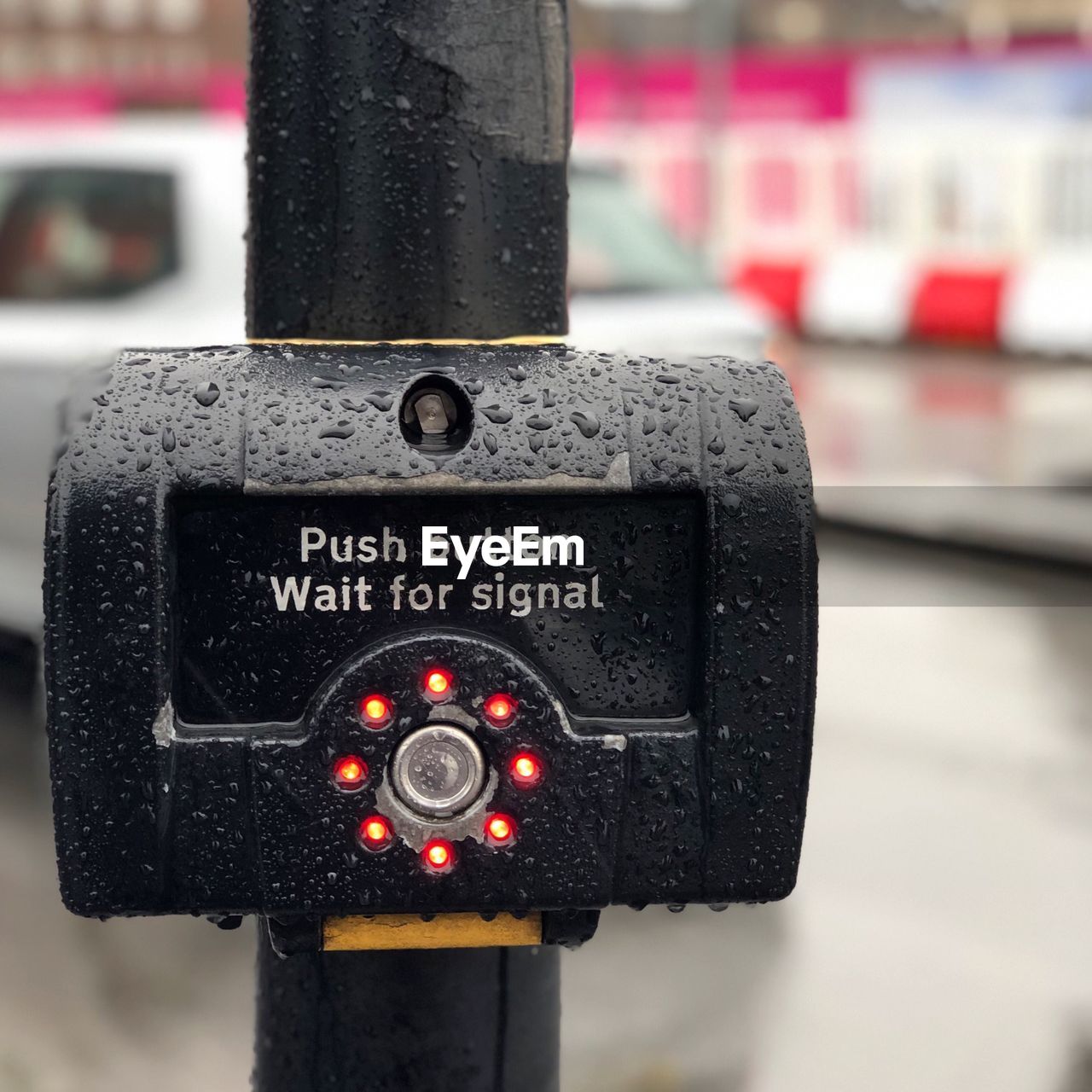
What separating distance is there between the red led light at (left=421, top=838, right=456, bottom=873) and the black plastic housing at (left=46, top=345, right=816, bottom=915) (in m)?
0.01

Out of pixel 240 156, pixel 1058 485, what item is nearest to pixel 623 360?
pixel 240 156

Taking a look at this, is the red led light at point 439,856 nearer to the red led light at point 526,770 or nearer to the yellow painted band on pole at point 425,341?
the red led light at point 526,770

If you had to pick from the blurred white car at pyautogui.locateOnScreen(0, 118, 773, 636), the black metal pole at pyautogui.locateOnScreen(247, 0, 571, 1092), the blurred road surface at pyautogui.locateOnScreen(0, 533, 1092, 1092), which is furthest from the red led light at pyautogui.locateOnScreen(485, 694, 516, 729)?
the blurred white car at pyautogui.locateOnScreen(0, 118, 773, 636)

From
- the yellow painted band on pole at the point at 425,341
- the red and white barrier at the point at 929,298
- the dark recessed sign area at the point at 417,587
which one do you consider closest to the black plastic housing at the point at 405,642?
the dark recessed sign area at the point at 417,587

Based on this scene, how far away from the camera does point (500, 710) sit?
1.46 m

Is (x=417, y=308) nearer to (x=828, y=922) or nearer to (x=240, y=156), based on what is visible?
(x=828, y=922)

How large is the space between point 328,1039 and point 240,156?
4.10 meters

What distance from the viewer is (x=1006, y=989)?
3986 mm

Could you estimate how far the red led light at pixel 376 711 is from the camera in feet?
4.77

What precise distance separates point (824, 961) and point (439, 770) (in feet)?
9.53

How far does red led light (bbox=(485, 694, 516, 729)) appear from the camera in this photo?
1.46 metres

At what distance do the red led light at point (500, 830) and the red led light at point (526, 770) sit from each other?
0.10 ft

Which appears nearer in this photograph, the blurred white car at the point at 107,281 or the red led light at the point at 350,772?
the red led light at the point at 350,772

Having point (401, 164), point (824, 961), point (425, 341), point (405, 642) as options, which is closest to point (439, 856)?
point (405, 642)
